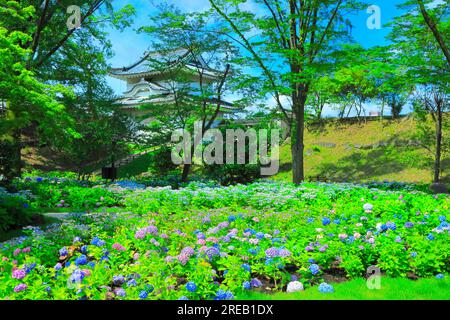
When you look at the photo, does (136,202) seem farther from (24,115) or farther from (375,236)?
(375,236)

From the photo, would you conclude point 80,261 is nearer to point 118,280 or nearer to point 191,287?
point 118,280

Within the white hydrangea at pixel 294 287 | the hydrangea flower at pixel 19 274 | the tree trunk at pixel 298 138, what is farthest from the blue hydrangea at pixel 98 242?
the tree trunk at pixel 298 138

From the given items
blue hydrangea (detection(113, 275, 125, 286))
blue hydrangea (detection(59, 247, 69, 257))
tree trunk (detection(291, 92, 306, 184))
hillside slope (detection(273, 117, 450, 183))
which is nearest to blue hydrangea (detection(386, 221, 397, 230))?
blue hydrangea (detection(113, 275, 125, 286))

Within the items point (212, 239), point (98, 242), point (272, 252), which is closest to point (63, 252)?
point (98, 242)

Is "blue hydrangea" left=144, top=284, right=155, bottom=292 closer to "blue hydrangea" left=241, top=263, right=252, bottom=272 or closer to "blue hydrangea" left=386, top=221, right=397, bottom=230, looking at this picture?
"blue hydrangea" left=241, top=263, right=252, bottom=272

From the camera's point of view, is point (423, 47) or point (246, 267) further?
point (423, 47)

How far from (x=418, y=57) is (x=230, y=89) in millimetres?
7263

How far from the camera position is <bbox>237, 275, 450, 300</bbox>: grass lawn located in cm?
379

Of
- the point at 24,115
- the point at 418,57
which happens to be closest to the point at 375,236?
the point at 24,115

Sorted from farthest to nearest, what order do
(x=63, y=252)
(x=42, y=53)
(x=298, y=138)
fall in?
(x=42, y=53) < (x=298, y=138) < (x=63, y=252)

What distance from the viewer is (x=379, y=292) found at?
3908 mm

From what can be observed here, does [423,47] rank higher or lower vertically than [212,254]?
higher

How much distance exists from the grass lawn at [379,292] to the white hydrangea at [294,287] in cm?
7

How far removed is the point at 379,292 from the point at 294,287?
787 millimetres
